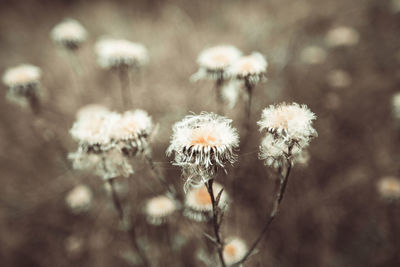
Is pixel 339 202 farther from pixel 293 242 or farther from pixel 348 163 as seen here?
pixel 293 242

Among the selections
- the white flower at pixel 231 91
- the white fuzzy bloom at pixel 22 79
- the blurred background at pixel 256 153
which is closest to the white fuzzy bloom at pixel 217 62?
the white flower at pixel 231 91

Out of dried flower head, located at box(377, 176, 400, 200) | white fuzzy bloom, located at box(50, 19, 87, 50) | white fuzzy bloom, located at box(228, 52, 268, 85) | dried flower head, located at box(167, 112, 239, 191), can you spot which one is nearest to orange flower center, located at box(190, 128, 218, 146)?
dried flower head, located at box(167, 112, 239, 191)

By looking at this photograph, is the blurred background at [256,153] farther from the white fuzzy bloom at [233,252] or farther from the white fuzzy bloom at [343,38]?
the white fuzzy bloom at [233,252]

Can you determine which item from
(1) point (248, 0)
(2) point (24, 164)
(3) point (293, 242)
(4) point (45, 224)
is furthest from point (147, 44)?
(3) point (293, 242)

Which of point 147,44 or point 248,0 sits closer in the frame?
point 147,44

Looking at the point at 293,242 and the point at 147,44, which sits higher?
the point at 147,44
